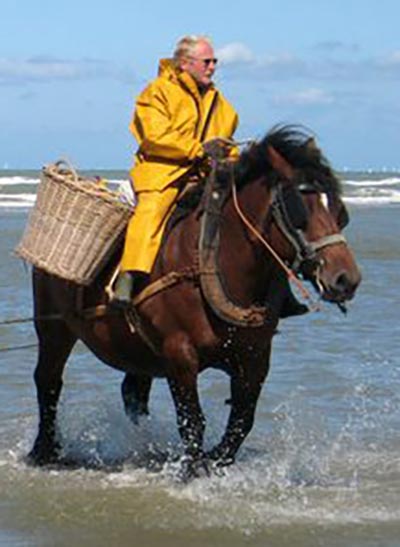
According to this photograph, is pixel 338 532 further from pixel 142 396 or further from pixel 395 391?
pixel 395 391

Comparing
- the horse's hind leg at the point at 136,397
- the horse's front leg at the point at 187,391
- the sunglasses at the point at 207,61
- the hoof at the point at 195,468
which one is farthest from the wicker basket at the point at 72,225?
the hoof at the point at 195,468

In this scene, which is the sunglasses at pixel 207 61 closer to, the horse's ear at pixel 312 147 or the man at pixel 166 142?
the man at pixel 166 142

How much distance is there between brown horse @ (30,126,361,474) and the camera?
6.63 m

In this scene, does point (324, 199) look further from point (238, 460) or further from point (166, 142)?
point (238, 460)

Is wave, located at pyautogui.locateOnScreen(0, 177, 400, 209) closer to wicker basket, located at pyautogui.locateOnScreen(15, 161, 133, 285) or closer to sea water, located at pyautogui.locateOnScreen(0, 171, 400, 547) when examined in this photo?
Answer: sea water, located at pyautogui.locateOnScreen(0, 171, 400, 547)

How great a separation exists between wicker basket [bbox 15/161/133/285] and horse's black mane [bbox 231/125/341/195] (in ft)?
2.84

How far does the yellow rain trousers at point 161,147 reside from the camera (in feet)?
23.7

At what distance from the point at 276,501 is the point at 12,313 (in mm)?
8075

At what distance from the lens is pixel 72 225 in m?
7.83

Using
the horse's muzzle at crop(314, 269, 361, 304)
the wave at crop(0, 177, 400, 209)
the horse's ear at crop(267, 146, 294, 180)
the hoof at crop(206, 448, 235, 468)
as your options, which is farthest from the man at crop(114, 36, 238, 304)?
the wave at crop(0, 177, 400, 209)

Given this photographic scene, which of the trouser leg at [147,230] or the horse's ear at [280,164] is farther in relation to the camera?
the trouser leg at [147,230]

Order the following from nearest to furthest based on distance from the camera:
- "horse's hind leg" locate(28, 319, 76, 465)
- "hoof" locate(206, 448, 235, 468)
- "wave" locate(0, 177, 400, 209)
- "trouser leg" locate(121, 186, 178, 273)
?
"trouser leg" locate(121, 186, 178, 273) → "hoof" locate(206, 448, 235, 468) → "horse's hind leg" locate(28, 319, 76, 465) → "wave" locate(0, 177, 400, 209)

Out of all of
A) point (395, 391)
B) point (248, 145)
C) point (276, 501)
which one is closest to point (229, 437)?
point (276, 501)

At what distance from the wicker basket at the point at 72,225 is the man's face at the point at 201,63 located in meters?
0.83
